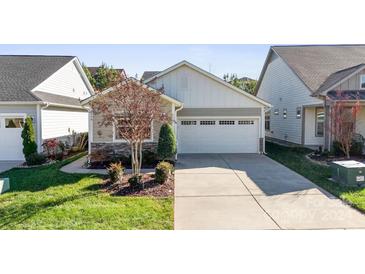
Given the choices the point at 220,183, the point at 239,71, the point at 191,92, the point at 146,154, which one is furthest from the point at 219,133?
the point at 239,71

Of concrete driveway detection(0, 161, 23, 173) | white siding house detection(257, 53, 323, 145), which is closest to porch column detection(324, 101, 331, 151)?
white siding house detection(257, 53, 323, 145)

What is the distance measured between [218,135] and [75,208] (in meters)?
10.1

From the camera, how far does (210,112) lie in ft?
50.1

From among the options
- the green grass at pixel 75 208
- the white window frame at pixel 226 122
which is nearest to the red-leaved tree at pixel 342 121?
the white window frame at pixel 226 122

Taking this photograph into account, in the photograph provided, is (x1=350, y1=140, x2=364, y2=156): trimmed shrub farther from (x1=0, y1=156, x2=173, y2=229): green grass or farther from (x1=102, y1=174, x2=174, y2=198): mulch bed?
(x1=0, y1=156, x2=173, y2=229): green grass

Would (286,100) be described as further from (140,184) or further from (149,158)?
(140,184)

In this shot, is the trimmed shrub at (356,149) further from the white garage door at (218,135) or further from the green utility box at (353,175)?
the green utility box at (353,175)

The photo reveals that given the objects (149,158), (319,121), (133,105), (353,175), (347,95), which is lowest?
(353,175)

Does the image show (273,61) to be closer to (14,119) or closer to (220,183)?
(220,183)

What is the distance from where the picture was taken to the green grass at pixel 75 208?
18.9ft

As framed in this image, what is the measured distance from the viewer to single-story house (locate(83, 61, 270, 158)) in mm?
15055

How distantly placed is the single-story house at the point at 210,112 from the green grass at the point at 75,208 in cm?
733

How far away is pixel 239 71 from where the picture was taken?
133ft

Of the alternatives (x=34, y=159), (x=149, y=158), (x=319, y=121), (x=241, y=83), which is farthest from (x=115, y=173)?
(x=241, y=83)
